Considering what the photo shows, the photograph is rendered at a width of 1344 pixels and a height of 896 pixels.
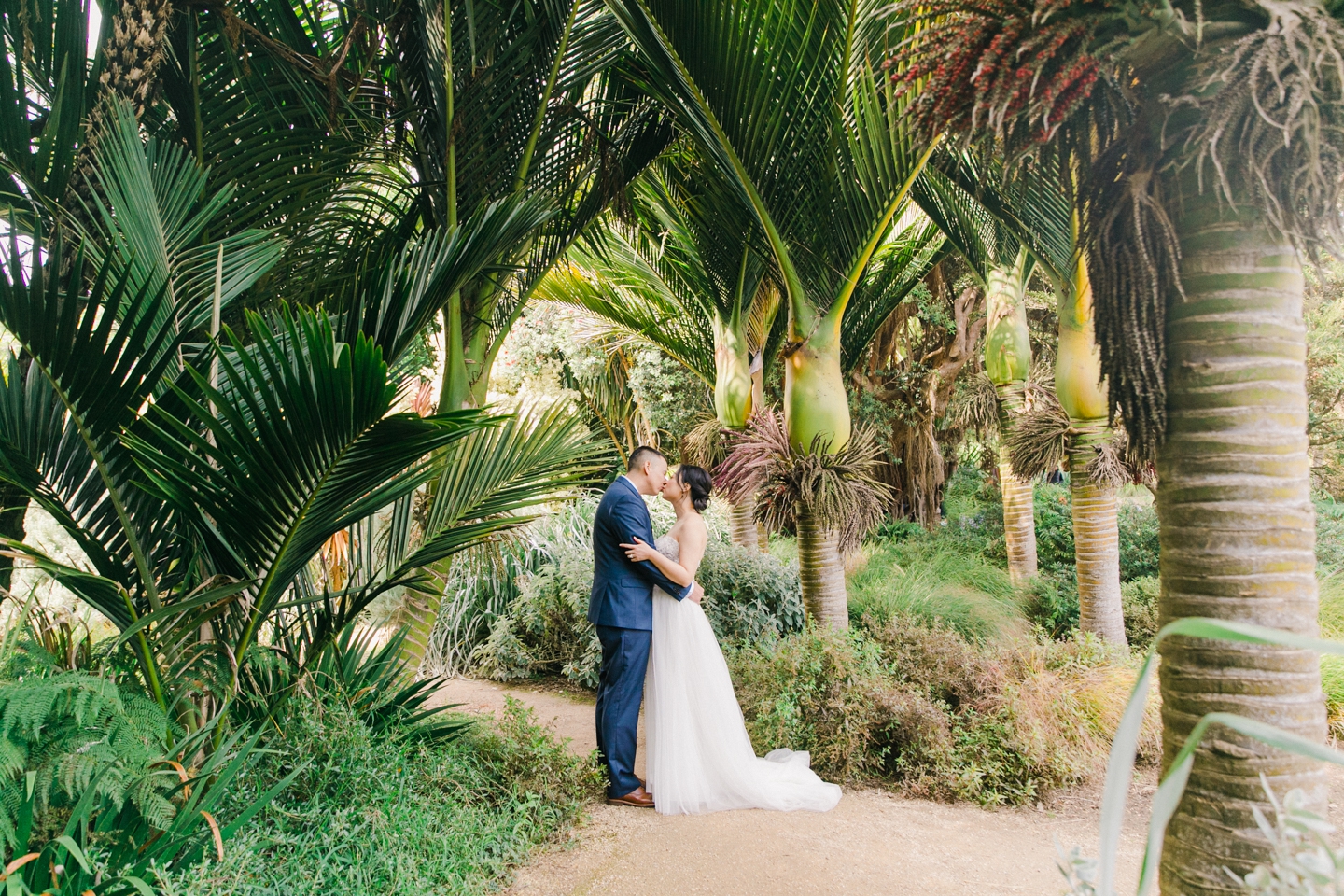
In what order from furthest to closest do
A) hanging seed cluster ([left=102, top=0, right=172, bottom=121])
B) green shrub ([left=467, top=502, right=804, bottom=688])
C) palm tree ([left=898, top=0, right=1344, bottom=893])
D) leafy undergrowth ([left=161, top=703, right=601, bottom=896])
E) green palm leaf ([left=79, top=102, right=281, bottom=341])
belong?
green shrub ([left=467, top=502, right=804, bottom=688]) < hanging seed cluster ([left=102, top=0, right=172, bottom=121]) < green palm leaf ([left=79, top=102, right=281, bottom=341]) < leafy undergrowth ([left=161, top=703, right=601, bottom=896]) < palm tree ([left=898, top=0, right=1344, bottom=893])

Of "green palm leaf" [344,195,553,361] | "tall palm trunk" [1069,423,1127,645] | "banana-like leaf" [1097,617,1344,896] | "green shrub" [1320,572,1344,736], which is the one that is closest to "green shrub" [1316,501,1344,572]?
"green shrub" [1320,572,1344,736]

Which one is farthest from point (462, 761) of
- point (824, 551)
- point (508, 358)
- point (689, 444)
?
point (508, 358)

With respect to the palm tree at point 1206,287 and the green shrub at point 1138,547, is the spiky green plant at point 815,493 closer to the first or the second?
the palm tree at point 1206,287

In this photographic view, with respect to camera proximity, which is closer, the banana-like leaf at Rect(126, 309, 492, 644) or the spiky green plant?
the banana-like leaf at Rect(126, 309, 492, 644)

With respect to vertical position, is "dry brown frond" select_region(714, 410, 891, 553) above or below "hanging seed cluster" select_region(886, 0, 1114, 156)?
below

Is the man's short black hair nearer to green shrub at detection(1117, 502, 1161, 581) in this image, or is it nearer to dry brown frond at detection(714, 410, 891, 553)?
dry brown frond at detection(714, 410, 891, 553)

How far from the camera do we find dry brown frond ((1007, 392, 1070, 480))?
21.0 ft

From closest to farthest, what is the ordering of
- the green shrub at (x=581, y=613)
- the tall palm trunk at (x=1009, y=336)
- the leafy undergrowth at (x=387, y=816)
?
the leafy undergrowth at (x=387, y=816) < the green shrub at (x=581, y=613) < the tall palm trunk at (x=1009, y=336)

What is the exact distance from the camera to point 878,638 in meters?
5.93

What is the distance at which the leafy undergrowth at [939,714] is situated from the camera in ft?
14.2

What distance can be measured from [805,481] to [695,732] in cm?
163

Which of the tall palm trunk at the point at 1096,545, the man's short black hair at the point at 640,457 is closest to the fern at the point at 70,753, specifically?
the man's short black hair at the point at 640,457

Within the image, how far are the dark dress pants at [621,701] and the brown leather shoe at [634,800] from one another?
21 millimetres

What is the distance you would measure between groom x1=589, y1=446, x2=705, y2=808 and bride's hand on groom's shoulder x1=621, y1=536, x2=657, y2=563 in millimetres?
30
